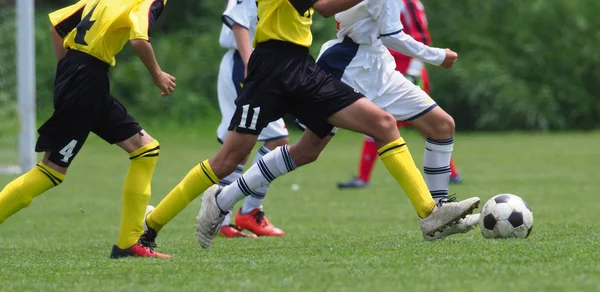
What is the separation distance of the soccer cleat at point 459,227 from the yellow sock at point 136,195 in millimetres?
1599

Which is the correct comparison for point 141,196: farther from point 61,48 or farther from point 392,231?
point 392,231

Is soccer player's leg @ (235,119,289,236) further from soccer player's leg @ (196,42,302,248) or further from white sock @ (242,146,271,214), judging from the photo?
soccer player's leg @ (196,42,302,248)

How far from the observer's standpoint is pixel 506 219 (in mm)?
6391

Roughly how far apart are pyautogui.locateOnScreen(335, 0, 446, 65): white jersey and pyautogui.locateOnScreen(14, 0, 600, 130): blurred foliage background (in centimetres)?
1713

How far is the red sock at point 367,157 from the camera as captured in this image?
39.0 feet

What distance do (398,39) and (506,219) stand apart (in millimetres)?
1287

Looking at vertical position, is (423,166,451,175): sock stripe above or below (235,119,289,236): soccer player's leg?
above

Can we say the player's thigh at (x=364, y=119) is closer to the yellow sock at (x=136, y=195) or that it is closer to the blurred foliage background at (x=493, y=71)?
the yellow sock at (x=136, y=195)

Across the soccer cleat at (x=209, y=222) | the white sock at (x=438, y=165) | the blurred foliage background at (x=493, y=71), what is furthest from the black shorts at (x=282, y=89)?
the blurred foliage background at (x=493, y=71)

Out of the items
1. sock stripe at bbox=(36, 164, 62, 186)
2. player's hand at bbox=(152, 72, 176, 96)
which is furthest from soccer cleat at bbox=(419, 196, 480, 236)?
sock stripe at bbox=(36, 164, 62, 186)

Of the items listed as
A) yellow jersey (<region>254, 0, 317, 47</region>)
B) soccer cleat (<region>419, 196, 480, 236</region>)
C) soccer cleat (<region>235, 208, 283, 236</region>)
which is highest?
yellow jersey (<region>254, 0, 317, 47</region>)

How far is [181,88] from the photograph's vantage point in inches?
971

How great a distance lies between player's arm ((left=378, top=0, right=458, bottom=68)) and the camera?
22.4ft

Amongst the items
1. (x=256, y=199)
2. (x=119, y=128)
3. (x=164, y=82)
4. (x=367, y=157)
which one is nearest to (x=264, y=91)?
(x=164, y=82)
